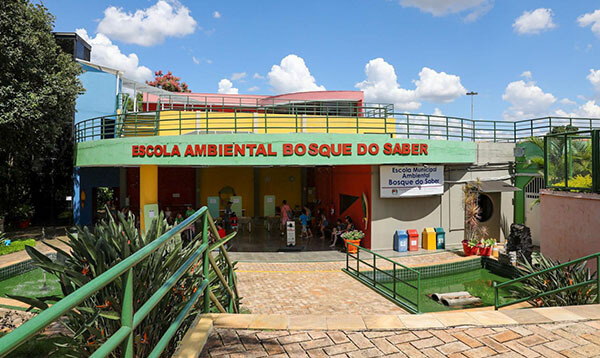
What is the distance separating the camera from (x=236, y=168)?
81.3ft

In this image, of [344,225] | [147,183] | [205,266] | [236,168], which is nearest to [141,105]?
[236,168]

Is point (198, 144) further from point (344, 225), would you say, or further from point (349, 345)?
point (349, 345)

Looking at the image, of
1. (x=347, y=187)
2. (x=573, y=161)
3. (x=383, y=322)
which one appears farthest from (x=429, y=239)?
(x=383, y=322)

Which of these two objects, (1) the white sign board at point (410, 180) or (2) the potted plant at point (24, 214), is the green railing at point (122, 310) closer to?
(1) the white sign board at point (410, 180)

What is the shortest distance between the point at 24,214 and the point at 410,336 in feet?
76.0

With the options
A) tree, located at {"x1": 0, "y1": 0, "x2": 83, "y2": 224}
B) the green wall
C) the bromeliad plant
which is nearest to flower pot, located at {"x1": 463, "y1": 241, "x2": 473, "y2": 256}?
the green wall

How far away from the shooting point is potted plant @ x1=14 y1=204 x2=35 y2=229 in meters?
20.0

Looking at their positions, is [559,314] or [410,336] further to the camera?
[559,314]

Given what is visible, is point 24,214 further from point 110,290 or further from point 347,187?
point 110,290

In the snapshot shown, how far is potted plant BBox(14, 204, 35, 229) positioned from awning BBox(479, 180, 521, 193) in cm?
2307

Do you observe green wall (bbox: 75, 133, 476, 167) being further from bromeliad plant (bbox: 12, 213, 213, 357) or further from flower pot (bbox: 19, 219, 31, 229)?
bromeliad plant (bbox: 12, 213, 213, 357)

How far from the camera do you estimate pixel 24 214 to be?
805 inches

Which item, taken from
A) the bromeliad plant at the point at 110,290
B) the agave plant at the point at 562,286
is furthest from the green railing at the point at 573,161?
the bromeliad plant at the point at 110,290

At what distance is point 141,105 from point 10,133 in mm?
12662
